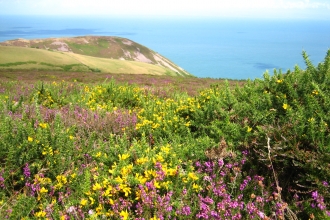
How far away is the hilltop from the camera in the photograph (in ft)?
202

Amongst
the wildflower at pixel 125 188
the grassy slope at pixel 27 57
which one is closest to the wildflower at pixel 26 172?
the wildflower at pixel 125 188

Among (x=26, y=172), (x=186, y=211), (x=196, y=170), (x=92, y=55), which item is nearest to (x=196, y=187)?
(x=186, y=211)

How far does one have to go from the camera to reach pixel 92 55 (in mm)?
118875

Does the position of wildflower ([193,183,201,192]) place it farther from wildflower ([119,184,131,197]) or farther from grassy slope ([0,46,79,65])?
grassy slope ([0,46,79,65])

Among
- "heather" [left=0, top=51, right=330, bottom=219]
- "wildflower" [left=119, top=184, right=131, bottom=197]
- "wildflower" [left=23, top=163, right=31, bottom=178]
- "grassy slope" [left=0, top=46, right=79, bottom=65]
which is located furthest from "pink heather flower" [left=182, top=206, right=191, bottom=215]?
"grassy slope" [left=0, top=46, right=79, bottom=65]

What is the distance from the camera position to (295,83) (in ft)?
14.5

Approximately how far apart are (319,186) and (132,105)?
5.68 m

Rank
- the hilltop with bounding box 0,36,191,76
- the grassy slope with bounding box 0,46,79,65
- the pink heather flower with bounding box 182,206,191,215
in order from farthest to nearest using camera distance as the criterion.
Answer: the hilltop with bounding box 0,36,191,76 < the grassy slope with bounding box 0,46,79,65 < the pink heather flower with bounding box 182,206,191,215

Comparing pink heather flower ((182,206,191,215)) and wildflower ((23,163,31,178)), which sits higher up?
pink heather flower ((182,206,191,215))

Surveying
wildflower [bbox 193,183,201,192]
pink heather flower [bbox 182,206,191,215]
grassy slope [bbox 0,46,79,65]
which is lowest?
grassy slope [bbox 0,46,79,65]

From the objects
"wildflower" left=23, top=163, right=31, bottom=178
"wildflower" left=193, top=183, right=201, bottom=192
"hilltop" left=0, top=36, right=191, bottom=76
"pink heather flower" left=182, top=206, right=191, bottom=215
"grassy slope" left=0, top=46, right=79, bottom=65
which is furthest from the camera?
"hilltop" left=0, top=36, right=191, bottom=76

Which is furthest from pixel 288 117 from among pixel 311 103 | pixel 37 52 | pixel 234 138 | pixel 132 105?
pixel 37 52

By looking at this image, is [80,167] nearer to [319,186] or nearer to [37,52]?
[319,186]

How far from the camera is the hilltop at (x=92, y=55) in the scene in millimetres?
61487
